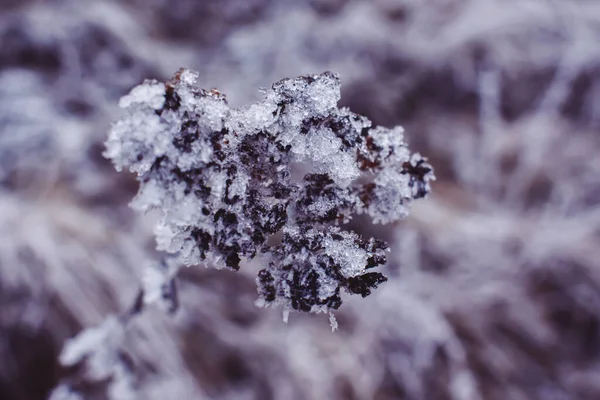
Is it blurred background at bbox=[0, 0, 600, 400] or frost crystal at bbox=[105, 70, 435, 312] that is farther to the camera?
blurred background at bbox=[0, 0, 600, 400]

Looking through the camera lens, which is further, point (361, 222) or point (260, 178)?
point (361, 222)

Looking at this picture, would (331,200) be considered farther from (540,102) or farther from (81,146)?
(540,102)

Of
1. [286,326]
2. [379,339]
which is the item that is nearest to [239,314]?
[286,326]

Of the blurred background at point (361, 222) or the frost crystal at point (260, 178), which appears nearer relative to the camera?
the frost crystal at point (260, 178)

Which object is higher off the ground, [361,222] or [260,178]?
[361,222]

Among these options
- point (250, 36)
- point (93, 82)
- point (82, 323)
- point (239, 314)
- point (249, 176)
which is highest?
point (250, 36)
